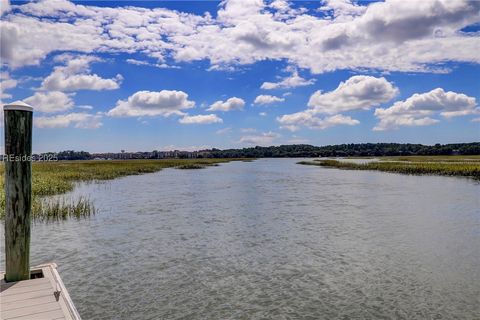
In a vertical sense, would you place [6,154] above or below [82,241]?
above

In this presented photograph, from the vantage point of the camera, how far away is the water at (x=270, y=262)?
10109mm

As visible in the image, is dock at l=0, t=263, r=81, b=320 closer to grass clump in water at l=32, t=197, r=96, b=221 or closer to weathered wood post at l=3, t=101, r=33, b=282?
weathered wood post at l=3, t=101, r=33, b=282

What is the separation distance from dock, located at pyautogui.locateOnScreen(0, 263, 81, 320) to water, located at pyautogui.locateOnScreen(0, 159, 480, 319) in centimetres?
154

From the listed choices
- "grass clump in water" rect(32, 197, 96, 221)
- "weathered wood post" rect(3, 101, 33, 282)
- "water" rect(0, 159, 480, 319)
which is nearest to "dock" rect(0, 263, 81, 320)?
"weathered wood post" rect(3, 101, 33, 282)

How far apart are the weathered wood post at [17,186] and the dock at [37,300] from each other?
502 mm

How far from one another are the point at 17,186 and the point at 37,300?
2872 millimetres

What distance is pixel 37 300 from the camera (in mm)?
7875

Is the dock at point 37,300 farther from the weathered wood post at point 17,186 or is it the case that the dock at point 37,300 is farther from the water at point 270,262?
the water at point 270,262

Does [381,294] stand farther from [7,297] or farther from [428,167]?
[428,167]

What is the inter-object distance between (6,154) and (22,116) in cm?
97

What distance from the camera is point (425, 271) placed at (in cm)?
1297

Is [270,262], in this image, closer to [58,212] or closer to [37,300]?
[37,300]

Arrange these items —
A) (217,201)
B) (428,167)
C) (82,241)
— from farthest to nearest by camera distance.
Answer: (428,167)
(217,201)
(82,241)

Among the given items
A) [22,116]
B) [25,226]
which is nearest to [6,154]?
[22,116]
